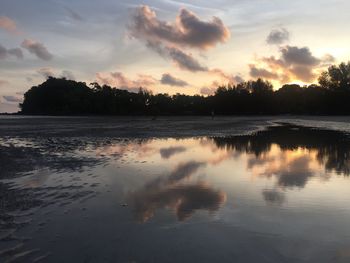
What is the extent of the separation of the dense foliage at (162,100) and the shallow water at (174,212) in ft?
407

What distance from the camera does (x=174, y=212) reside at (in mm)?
8492

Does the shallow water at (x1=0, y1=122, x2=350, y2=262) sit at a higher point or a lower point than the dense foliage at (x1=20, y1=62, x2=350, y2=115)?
lower

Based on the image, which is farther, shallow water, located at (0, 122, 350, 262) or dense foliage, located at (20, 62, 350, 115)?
dense foliage, located at (20, 62, 350, 115)

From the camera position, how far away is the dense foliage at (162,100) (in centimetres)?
15000

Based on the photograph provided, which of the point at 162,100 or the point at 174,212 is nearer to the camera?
the point at 174,212

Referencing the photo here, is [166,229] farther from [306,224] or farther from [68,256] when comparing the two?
[306,224]

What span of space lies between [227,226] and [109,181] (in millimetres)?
5790

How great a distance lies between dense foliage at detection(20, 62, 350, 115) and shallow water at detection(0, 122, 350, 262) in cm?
12405

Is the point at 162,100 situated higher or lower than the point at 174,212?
higher

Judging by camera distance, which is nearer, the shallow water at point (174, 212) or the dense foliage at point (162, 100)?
the shallow water at point (174, 212)

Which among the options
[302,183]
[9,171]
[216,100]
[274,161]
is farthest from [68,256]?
[216,100]

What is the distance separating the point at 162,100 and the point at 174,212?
16049 centimetres

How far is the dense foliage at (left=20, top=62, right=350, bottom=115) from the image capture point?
15000 centimetres

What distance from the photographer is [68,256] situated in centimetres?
598
